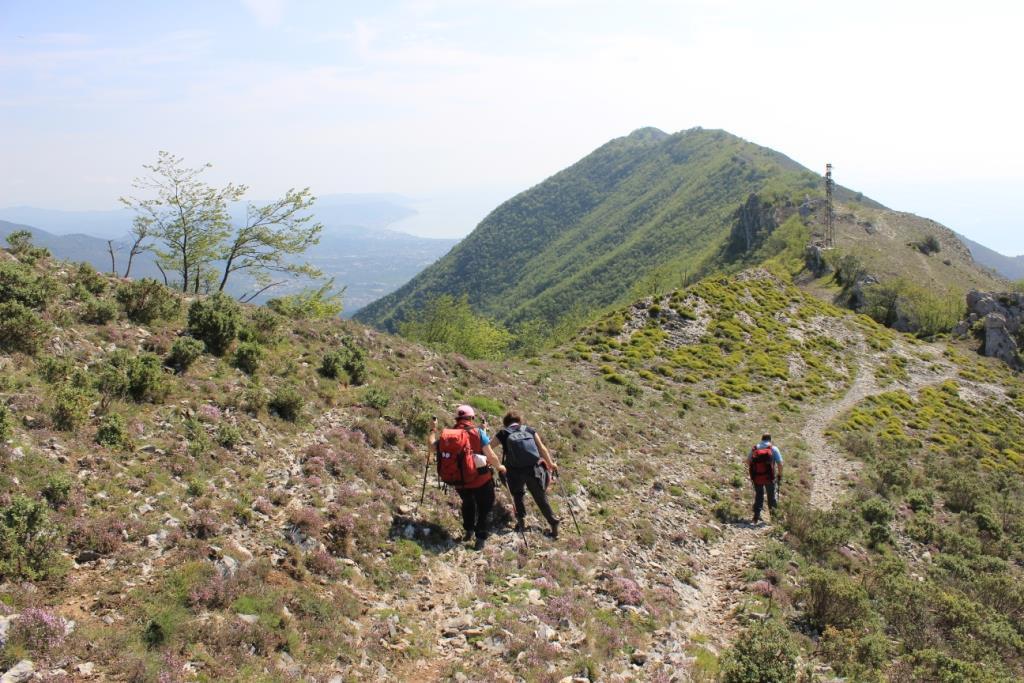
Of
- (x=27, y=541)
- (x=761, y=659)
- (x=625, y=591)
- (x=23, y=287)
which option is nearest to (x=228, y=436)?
(x=27, y=541)

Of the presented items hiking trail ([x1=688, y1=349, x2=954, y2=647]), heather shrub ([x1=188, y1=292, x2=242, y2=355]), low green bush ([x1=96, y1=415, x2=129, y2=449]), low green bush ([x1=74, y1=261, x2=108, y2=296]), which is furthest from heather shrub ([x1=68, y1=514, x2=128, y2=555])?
hiking trail ([x1=688, y1=349, x2=954, y2=647])

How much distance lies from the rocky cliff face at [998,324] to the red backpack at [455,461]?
97.0 meters

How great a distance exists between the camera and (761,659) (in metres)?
9.76

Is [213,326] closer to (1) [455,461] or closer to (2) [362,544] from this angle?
(2) [362,544]

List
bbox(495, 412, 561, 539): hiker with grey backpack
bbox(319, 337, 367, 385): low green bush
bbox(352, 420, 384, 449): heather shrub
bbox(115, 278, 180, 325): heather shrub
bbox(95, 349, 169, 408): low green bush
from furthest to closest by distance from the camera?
bbox(319, 337, 367, 385): low green bush
bbox(115, 278, 180, 325): heather shrub
bbox(352, 420, 384, 449): heather shrub
bbox(495, 412, 561, 539): hiker with grey backpack
bbox(95, 349, 169, 408): low green bush

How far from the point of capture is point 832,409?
39594 mm

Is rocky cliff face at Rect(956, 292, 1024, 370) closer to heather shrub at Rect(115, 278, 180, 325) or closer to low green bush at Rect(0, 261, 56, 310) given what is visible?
heather shrub at Rect(115, 278, 180, 325)

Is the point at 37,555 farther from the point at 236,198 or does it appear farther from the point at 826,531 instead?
the point at 236,198

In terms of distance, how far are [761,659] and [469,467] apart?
20.3ft

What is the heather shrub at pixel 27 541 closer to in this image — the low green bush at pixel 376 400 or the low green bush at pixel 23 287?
the low green bush at pixel 23 287

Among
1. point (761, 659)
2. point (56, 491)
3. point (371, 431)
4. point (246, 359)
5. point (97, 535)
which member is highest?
point (246, 359)

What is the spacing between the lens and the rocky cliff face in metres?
80.3

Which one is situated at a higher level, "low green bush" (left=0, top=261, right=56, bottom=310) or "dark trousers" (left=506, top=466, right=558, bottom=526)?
"low green bush" (left=0, top=261, right=56, bottom=310)

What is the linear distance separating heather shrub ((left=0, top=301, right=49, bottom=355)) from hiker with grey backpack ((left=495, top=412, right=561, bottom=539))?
994cm
